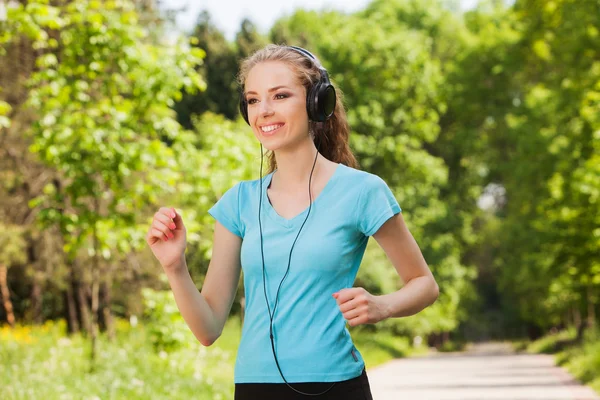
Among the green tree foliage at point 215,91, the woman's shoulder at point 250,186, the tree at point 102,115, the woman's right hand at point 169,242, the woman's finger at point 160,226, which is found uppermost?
the green tree foliage at point 215,91

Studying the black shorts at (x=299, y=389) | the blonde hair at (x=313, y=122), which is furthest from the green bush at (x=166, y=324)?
the black shorts at (x=299, y=389)

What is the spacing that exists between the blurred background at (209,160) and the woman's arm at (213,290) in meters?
3.26

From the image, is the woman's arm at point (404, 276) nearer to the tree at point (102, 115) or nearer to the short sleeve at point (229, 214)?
the short sleeve at point (229, 214)

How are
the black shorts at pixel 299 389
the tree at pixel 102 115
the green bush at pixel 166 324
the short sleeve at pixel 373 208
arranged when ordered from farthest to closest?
the green bush at pixel 166 324, the tree at pixel 102 115, the short sleeve at pixel 373 208, the black shorts at pixel 299 389

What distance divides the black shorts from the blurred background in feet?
12.0

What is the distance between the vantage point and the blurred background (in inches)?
448

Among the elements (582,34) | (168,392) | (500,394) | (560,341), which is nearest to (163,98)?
(168,392)

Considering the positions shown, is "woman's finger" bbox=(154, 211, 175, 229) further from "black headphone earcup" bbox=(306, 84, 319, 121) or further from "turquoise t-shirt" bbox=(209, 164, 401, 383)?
"black headphone earcup" bbox=(306, 84, 319, 121)

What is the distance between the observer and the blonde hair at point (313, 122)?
3184 mm

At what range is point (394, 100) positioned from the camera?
39031 millimetres

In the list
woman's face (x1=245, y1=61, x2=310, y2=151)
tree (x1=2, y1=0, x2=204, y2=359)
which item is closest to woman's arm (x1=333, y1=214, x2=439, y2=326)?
woman's face (x1=245, y1=61, x2=310, y2=151)

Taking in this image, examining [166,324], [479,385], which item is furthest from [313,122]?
[479,385]

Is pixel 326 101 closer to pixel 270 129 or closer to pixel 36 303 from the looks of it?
pixel 270 129

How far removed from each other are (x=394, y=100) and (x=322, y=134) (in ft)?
118
